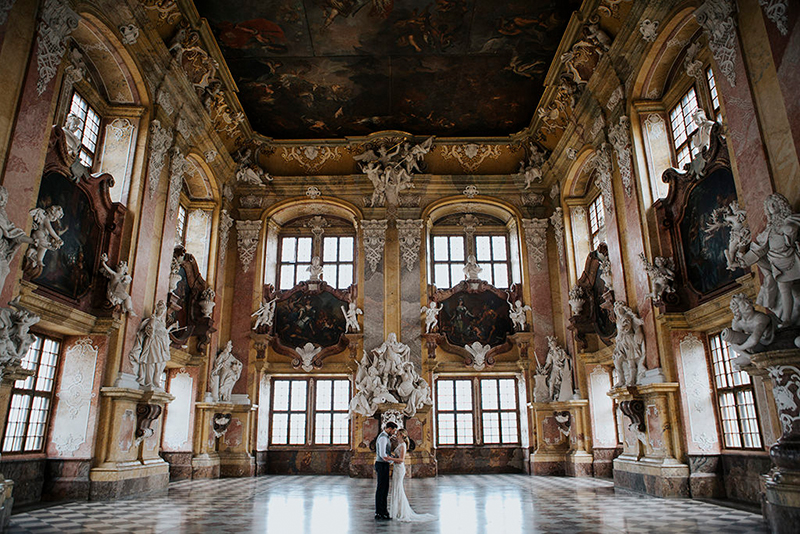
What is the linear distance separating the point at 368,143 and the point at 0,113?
11500 mm

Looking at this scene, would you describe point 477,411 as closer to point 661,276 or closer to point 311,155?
point 661,276

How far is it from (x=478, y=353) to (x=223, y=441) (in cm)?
772

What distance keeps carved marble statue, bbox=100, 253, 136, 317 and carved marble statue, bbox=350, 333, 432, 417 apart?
22.3 ft

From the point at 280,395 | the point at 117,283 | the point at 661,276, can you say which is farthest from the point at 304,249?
the point at 661,276

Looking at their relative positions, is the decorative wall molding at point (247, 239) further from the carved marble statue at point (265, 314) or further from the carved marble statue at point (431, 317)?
the carved marble statue at point (431, 317)

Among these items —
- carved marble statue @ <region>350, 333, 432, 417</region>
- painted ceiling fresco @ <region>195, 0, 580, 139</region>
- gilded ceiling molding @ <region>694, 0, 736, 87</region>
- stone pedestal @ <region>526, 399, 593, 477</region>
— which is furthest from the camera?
carved marble statue @ <region>350, 333, 432, 417</region>

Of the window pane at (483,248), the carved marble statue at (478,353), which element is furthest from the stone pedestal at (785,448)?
the window pane at (483,248)

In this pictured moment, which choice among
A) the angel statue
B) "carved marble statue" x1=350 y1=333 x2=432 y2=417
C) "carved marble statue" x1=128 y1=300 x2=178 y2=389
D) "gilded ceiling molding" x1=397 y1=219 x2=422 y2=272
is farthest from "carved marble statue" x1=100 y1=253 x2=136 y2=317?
"gilded ceiling molding" x1=397 y1=219 x2=422 y2=272

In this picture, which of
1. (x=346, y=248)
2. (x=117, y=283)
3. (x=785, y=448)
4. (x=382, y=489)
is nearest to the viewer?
(x=785, y=448)

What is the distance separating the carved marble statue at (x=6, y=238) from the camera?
278 inches

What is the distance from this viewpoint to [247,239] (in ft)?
58.6

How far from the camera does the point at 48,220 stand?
27.9ft

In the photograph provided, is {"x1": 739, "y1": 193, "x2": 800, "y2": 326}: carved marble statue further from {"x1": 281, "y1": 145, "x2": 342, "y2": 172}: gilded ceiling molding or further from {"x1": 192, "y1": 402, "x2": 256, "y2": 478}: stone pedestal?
{"x1": 281, "y1": 145, "x2": 342, "y2": 172}: gilded ceiling molding

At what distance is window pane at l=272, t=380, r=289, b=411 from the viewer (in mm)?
17359
